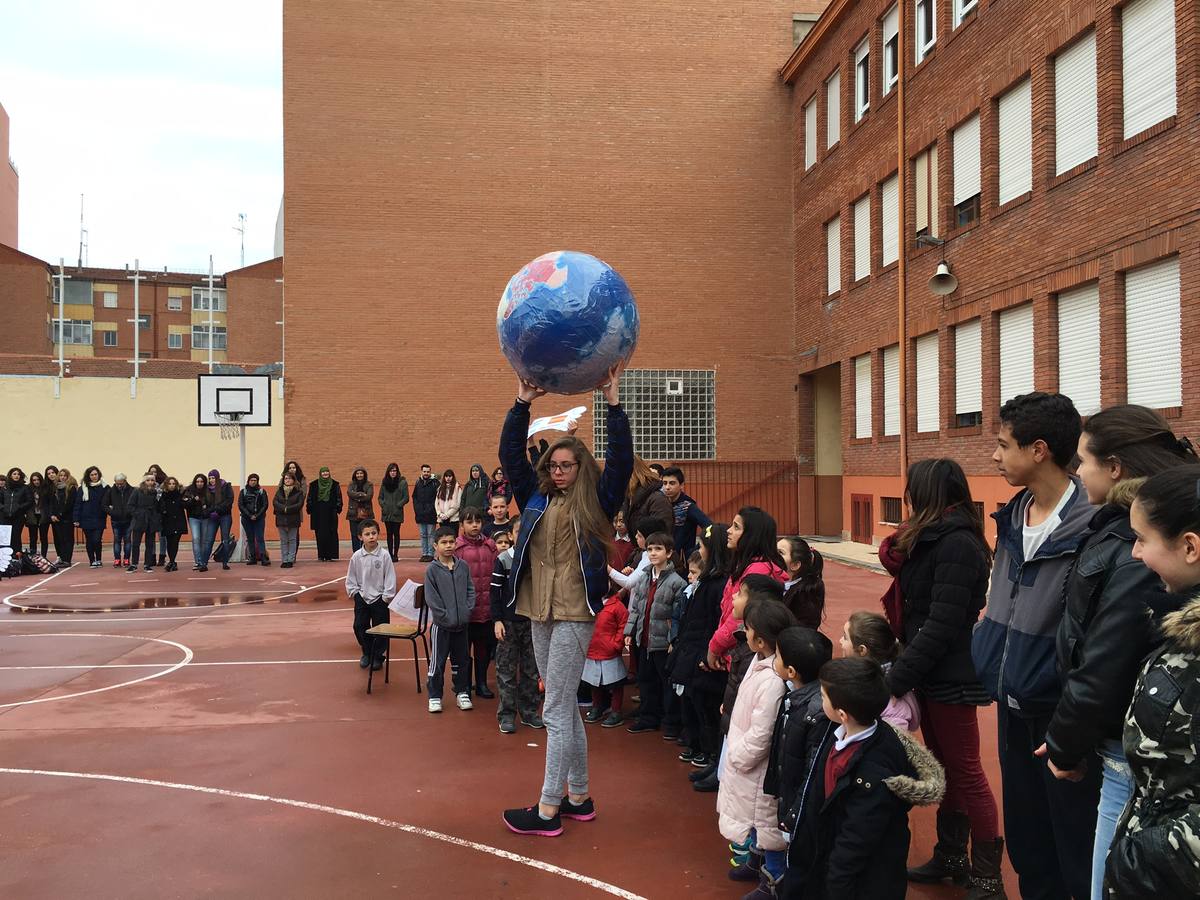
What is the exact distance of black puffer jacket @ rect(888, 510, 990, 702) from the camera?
4020 mm

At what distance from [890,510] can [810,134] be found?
1040cm

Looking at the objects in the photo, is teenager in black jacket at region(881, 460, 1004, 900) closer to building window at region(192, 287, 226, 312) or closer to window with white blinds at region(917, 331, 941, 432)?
window with white blinds at region(917, 331, 941, 432)

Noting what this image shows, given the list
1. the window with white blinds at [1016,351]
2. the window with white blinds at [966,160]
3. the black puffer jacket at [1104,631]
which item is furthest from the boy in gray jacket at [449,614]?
the window with white blinds at [966,160]

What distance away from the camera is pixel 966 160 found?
57.9 ft

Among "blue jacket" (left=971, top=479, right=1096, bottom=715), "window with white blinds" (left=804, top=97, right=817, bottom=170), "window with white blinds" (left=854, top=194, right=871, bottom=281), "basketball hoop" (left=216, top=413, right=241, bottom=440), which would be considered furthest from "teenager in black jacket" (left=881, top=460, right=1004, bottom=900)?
"window with white blinds" (left=804, top=97, right=817, bottom=170)

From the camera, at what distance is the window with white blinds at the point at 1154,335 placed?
1240 cm

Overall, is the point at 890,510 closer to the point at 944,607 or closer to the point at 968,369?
the point at 968,369

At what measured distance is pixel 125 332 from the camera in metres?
63.5

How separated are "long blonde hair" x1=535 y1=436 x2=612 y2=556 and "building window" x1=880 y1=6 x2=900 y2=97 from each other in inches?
713

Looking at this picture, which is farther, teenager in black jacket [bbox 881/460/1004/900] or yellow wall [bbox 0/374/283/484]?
yellow wall [bbox 0/374/283/484]

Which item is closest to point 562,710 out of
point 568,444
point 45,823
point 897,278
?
point 568,444

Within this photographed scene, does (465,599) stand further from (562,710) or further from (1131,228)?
(1131,228)

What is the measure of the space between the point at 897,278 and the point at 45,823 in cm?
1851

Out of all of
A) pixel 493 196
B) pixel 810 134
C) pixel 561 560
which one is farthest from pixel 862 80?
pixel 561 560
